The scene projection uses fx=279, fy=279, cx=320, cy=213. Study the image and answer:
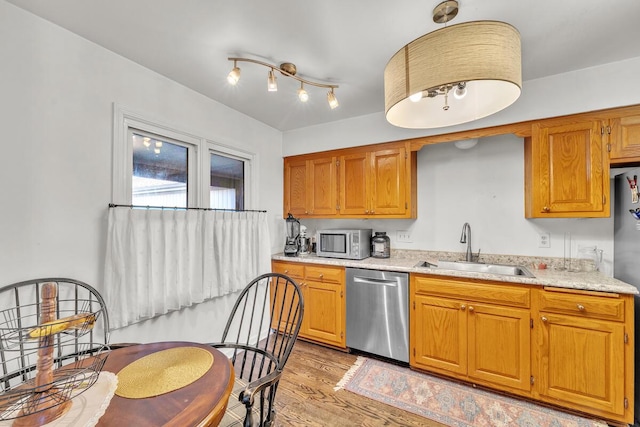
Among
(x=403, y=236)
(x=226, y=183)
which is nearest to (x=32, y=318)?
(x=226, y=183)

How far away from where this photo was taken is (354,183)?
3105 millimetres

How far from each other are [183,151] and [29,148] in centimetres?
104

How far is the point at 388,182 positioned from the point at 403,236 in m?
0.68

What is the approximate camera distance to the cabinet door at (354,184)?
3029 millimetres

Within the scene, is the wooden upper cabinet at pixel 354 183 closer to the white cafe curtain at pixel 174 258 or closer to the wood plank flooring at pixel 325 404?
the white cafe curtain at pixel 174 258

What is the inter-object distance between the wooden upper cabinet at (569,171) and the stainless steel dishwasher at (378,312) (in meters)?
1.27

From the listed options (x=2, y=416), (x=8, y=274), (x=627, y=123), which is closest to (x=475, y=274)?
(x=627, y=123)

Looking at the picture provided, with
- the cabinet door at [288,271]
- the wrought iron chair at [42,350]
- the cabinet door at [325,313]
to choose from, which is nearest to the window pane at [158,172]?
the wrought iron chair at [42,350]

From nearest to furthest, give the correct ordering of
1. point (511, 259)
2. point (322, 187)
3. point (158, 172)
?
point (158, 172)
point (511, 259)
point (322, 187)

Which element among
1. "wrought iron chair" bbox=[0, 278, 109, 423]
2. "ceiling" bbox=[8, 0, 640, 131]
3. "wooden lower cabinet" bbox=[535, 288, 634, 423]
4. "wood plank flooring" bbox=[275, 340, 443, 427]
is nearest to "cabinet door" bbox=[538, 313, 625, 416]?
"wooden lower cabinet" bbox=[535, 288, 634, 423]

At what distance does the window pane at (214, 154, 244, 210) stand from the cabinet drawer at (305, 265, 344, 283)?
40.2 inches

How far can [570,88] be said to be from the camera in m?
2.14

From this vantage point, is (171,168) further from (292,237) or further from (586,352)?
(586,352)

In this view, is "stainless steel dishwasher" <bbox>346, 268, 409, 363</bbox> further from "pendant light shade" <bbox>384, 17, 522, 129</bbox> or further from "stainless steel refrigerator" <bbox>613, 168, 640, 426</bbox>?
"pendant light shade" <bbox>384, 17, 522, 129</bbox>
